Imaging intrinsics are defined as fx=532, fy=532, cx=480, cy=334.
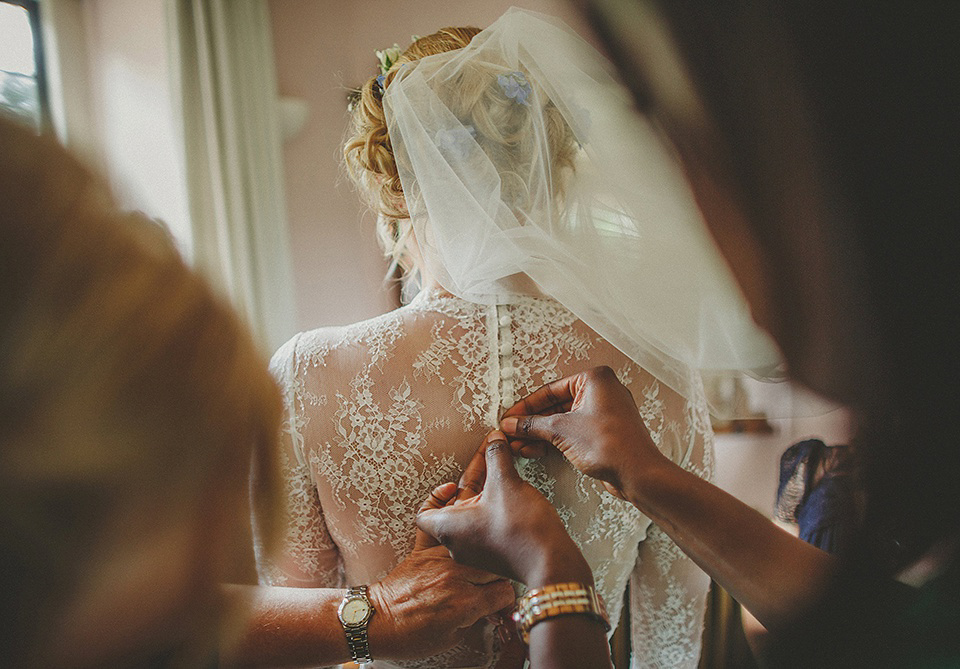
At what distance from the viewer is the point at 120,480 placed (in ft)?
0.99

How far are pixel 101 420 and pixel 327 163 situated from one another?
2389 mm

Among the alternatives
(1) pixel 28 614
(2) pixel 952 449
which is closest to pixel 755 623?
(2) pixel 952 449

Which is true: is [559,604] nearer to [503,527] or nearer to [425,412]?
[503,527]

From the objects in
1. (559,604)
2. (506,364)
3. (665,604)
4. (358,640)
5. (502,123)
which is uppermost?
(502,123)

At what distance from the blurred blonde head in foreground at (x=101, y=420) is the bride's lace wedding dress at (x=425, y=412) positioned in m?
0.35

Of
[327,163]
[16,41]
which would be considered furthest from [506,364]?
[16,41]

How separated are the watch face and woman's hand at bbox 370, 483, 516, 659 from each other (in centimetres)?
1

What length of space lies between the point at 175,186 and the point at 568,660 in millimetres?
2095

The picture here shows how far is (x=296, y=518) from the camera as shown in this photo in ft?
2.55

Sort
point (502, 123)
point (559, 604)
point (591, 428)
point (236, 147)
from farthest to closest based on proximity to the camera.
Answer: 1. point (236, 147)
2. point (502, 123)
3. point (591, 428)
4. point (559, 604)

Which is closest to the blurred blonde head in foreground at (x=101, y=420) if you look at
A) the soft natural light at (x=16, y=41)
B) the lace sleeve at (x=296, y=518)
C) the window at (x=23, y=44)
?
the lace sleeve at (x=296, y=518)

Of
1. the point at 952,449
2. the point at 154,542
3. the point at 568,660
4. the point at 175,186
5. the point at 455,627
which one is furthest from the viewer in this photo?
the point at 175,186

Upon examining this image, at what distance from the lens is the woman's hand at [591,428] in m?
0.57

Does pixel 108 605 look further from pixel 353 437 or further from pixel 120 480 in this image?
pixel 353 437
